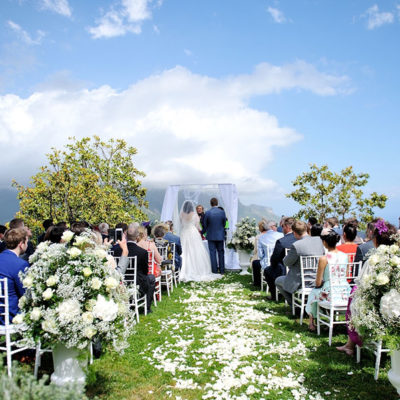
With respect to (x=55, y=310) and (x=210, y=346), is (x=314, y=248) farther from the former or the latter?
(x=55, y=310)

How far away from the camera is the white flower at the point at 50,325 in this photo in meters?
3.22

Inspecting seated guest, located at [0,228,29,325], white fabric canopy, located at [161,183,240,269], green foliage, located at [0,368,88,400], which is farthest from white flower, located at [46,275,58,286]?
white fabric canopy, located at [161,183,240,269]

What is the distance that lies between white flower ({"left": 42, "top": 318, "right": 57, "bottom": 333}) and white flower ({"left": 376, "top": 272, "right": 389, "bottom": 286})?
2.85 metres

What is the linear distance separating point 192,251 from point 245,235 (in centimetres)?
172

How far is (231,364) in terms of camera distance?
15.1 feet

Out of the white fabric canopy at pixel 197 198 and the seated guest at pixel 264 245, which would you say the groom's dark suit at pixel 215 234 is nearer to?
the white fabric canopy at pixel 197 198

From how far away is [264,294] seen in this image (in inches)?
348

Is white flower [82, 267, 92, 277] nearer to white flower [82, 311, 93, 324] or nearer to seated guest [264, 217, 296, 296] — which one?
white flower [82, 311, 93, 324]

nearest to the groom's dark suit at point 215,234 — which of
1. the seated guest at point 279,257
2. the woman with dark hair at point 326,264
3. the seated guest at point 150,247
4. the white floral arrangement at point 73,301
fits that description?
the seated guest at point 279,257

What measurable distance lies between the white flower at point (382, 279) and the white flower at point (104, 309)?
2357 mm

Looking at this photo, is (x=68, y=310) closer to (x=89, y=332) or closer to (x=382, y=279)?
(x=89, y=332)

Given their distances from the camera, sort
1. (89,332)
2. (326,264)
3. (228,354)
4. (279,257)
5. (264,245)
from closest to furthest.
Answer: (89,332) < (228,354) < (326,264) < (279,257) < (264,245)

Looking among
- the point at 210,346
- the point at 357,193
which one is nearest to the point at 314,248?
the point at 210,346

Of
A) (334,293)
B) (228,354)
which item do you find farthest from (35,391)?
(334,293)
